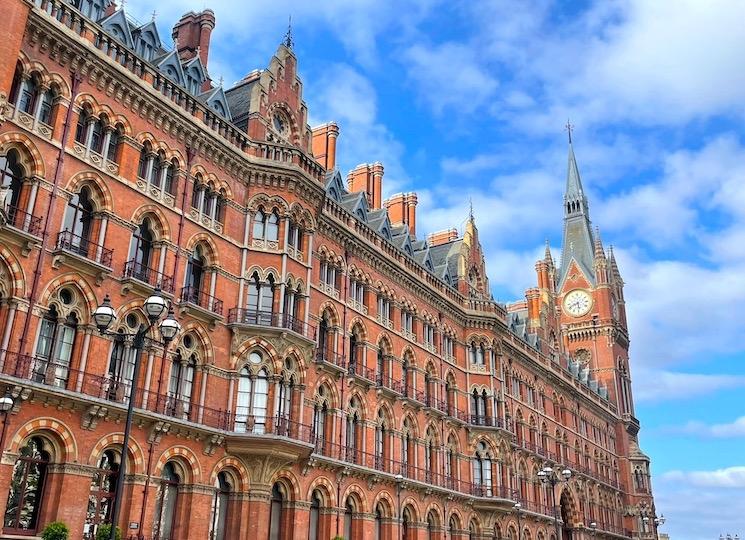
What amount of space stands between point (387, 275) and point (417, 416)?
8.29 metres

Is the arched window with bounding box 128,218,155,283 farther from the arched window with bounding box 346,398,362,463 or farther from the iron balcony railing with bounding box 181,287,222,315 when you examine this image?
the arched window with bounding box 346,398,362,463

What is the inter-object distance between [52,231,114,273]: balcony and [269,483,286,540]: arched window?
12.1 m

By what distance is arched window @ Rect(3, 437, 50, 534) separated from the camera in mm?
22562

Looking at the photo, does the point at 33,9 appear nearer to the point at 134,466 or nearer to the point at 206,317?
the point at 206,317

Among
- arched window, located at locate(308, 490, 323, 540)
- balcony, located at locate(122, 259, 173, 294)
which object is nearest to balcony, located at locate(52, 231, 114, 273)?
balcony, located at locate(122, 259, 173, 294)

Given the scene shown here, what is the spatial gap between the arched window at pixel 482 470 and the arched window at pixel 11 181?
33.2 m

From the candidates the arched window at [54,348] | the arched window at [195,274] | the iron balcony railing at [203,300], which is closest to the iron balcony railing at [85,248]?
the arched window at [54,348]

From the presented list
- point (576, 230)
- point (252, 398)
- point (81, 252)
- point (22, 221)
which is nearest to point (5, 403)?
point (22, 221)

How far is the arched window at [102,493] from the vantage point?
79.9 ft

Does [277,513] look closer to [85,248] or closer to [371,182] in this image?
[85,248]

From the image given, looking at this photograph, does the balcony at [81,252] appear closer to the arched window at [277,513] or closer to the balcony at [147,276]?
the balcony at [147,276]

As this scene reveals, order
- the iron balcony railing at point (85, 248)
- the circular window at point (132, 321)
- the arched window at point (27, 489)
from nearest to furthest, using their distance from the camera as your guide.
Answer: the arched window at point (27, 489) → the iron balcony railing at point (85, 248) → the circular window at point (132, 321)

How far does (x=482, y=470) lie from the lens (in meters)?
48.8

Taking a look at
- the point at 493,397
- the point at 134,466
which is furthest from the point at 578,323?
the point at 134,466
